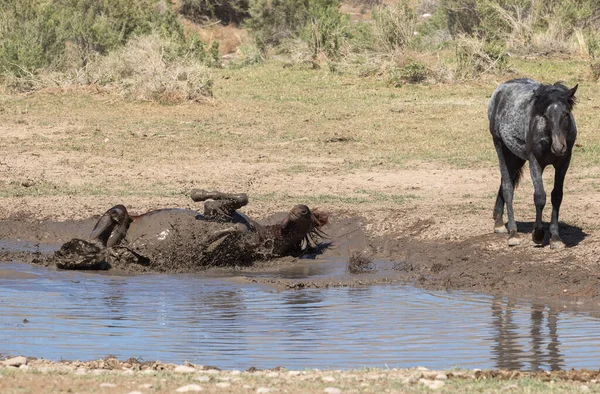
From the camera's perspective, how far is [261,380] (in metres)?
5.40

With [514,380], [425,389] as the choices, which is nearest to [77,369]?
[425,389]

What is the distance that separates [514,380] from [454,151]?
10.3 m

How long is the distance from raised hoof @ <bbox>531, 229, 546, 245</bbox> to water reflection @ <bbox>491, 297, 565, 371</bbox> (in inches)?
45.3

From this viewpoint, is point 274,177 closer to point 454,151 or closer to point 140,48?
point 454,151

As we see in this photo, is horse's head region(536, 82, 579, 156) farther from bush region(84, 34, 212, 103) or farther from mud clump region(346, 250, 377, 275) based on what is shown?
bush region(84, 34, 212, 103)

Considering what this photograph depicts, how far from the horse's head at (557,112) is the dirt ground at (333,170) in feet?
3.71

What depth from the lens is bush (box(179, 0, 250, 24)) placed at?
133ft

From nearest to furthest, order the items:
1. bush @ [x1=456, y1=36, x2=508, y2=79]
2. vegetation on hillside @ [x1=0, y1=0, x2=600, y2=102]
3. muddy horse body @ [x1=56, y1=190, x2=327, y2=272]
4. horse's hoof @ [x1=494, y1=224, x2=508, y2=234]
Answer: muddy horse body @ [x1=56, y1=190, x2=327, y2=272] < horse's hoof @ [x1=494, y1=224, x2=508, y2=234] < vegetation on hillside @ [x1=0, y1=0, x2=600, y2=102] < bush @ [x1=456, y1=36, x2=508, y2=79]

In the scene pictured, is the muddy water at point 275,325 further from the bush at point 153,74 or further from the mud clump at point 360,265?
the bush at point 153,74

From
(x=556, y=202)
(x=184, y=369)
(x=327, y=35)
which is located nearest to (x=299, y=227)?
(x=556, y=202)

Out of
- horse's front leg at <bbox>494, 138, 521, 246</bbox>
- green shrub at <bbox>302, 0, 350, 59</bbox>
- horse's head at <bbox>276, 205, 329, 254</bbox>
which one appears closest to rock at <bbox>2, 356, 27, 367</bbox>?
horse's head at <bbox>276, 205, 329, 254</bbox>

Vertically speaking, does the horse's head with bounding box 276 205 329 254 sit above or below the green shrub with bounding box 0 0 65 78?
below

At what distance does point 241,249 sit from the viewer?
1059 centimetres

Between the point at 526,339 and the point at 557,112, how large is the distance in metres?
2.54
